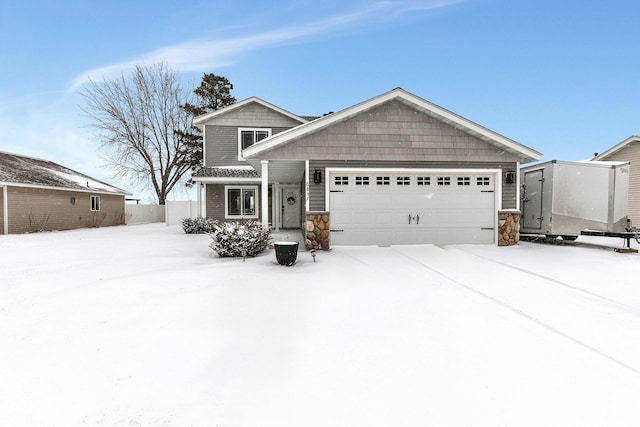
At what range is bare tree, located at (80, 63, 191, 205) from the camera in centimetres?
2497

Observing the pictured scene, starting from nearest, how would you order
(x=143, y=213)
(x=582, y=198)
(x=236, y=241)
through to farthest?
(x=236, y=241) → (x=582, y=198) → (x=143, y=213)

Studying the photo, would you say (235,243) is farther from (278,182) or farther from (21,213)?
(21,213)

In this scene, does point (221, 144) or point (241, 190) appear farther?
point (241, 190)

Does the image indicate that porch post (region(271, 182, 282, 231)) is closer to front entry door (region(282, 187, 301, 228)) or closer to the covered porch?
the covered porch

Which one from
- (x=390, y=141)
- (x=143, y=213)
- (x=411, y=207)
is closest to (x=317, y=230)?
(x=411, y=207)

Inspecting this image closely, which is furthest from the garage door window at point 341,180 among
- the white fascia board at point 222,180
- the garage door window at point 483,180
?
the white fascia board at point 222,180

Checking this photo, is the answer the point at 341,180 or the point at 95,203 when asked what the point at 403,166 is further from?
the point at 95,203

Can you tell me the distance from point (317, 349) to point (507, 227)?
30.0 ft

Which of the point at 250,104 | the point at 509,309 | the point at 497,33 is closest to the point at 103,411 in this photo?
the point at 509,309

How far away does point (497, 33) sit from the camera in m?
13.3

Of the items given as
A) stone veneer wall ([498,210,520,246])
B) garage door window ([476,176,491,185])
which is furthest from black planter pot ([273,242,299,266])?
stone veneer wall ([498,210,520,246])

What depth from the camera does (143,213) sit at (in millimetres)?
25391

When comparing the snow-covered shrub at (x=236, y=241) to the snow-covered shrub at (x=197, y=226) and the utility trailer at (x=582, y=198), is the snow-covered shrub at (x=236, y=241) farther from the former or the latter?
the utility trailer at (x=582, y=198)

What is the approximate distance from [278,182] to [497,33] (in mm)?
12159
